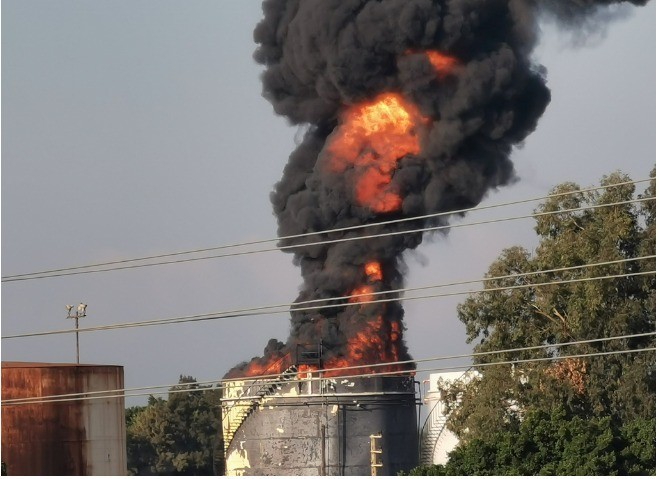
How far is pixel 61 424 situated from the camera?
128 feet

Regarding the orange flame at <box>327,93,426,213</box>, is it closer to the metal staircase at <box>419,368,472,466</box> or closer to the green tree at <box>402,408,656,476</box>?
the green tree at <box>402,408,656,476</box>

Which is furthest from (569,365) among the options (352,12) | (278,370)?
(352,12)

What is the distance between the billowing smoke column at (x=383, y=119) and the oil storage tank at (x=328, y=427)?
4.37ft

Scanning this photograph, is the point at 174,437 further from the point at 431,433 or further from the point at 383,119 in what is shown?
the point at 383,119

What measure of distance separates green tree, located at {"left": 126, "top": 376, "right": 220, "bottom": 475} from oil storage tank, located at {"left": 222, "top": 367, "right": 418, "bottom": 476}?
37.0 metres

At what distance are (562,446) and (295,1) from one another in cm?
2412

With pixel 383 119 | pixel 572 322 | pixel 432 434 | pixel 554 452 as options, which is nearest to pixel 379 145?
pixel 383 119

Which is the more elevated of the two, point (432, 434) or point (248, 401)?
point (248, 401)

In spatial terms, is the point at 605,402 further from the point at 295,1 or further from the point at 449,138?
the point at 295,1

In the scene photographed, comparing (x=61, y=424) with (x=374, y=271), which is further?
(x=374, y=271)

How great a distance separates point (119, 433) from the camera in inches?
1622

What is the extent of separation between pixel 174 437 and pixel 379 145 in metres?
46.8

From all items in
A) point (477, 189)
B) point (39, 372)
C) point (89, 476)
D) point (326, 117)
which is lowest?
point (89, 476)

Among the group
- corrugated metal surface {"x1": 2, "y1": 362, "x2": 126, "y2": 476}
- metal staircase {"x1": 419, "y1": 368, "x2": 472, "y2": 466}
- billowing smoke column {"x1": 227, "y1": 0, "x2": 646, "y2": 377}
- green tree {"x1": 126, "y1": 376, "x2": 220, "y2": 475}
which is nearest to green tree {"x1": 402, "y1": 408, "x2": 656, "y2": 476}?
corrugated metal surface {"x1": 2, "y1": 362, "x2": 126, "y2": 476}
